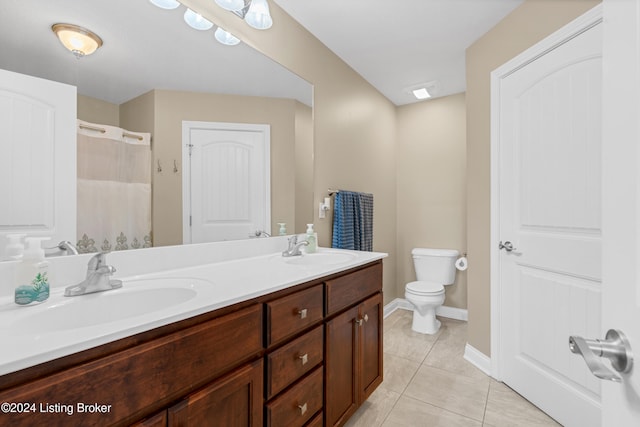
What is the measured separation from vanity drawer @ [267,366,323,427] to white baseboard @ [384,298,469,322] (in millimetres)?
2074

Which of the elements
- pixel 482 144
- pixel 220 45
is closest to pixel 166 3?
pixel 220 45

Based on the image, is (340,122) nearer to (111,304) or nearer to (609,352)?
(111,304)

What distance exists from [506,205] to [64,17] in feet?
7.68

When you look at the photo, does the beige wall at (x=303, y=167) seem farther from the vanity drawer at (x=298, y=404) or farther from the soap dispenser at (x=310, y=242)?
the vanity drawer at (x=298, y=404)

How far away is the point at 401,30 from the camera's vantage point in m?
2.12

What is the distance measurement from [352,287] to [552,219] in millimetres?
1153

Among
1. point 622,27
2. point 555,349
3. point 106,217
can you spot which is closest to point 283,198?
point 106,217

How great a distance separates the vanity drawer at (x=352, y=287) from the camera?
1336mm

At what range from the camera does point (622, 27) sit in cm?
46

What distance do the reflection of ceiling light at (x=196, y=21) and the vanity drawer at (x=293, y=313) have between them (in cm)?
131

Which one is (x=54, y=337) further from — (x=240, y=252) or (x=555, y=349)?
(x=555, y=349)

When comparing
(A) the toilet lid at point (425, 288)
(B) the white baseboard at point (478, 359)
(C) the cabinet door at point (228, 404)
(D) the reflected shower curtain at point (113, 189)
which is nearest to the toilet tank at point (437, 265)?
(A) the toilet lid at point (425, 288)

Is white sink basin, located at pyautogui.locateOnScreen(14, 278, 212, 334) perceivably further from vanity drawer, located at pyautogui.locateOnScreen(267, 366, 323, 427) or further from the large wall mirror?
vanity drawer, located at pyautogui.locateOnScreen(267, 366, 323, 427)

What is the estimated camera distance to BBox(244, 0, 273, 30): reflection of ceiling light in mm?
1620
